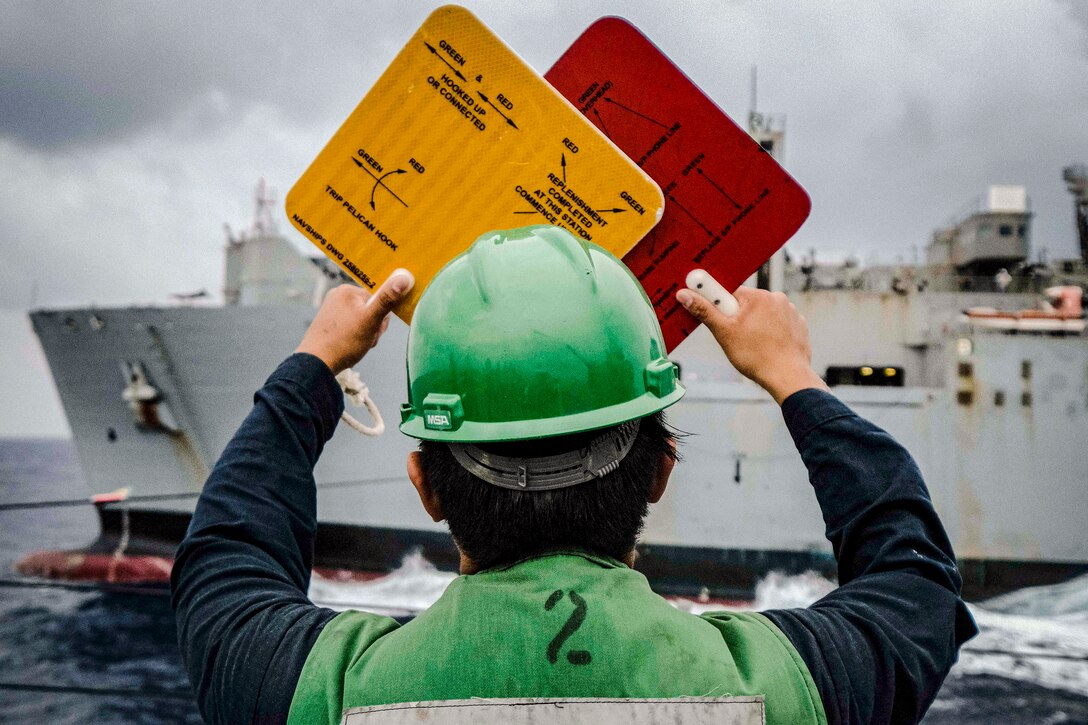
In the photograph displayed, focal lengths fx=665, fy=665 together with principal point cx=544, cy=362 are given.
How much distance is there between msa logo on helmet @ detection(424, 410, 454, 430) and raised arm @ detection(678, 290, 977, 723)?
47 centimetres

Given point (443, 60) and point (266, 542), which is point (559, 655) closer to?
point (266, 542)

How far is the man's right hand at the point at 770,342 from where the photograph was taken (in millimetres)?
1076

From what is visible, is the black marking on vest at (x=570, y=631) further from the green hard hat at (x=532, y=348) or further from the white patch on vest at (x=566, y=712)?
the green hard hat at (x=532, y=348)

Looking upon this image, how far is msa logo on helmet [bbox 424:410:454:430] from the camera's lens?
2.88 feet

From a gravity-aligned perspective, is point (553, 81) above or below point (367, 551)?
above

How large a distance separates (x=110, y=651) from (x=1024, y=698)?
40.7ft

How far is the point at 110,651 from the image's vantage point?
9477 mm

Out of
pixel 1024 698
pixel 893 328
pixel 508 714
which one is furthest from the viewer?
pixel 893 328

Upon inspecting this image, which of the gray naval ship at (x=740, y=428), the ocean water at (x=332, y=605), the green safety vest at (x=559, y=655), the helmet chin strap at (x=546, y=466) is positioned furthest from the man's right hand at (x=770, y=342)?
the gray naval ship at (x=740, y=428)

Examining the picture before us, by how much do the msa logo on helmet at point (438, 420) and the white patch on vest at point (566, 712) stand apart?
33cm

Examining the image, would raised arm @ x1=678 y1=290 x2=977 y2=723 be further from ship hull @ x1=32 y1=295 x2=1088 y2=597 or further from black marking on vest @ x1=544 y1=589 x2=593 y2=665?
ship hull @ x1=32 y1=295 x2=1088 y2=597

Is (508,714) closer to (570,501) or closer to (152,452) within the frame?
(570,501)

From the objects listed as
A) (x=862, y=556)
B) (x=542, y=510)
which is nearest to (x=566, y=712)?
(x=542, y=510)

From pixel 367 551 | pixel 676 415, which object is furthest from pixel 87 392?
pixel 676 415
